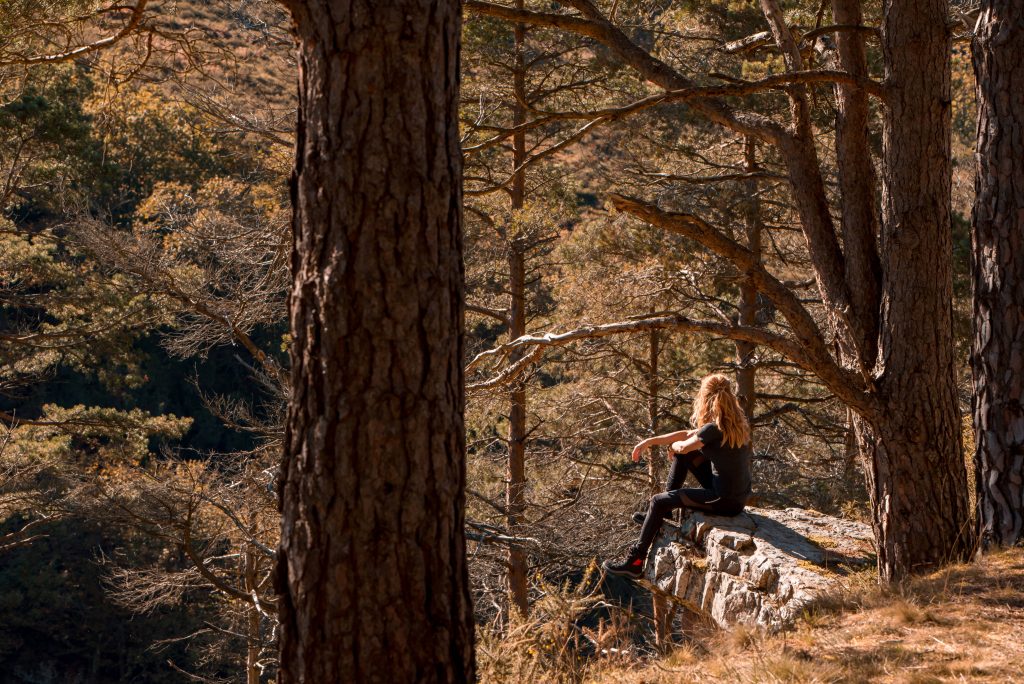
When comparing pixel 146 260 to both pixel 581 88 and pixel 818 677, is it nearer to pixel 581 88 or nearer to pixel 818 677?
pixel 581 88

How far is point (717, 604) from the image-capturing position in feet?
19.9

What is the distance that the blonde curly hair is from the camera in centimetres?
574

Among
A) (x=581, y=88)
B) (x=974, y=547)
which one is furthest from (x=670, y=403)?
(x=974, y=547)

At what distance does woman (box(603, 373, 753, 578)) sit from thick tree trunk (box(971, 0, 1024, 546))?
1379mm

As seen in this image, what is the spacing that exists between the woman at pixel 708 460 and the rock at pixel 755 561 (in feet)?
1.15

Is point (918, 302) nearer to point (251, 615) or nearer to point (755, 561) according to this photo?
point (755, 561)

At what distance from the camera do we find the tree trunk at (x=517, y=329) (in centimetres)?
1138

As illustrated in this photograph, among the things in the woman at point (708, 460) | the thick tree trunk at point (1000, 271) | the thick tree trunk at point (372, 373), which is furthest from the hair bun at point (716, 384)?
the thick tree trunk at point (372, 373)

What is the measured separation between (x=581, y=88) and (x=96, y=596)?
1745 cm

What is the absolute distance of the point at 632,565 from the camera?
5.95 meters

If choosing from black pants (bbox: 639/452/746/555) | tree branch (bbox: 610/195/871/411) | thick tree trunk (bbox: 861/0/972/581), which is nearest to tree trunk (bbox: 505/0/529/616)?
black pants (bbox: 639/452/746/555)

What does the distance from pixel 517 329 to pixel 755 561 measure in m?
6.70

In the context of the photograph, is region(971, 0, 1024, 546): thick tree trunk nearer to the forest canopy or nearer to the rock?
the forest canopy

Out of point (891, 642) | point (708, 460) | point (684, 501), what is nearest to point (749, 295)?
point (708, 460)
